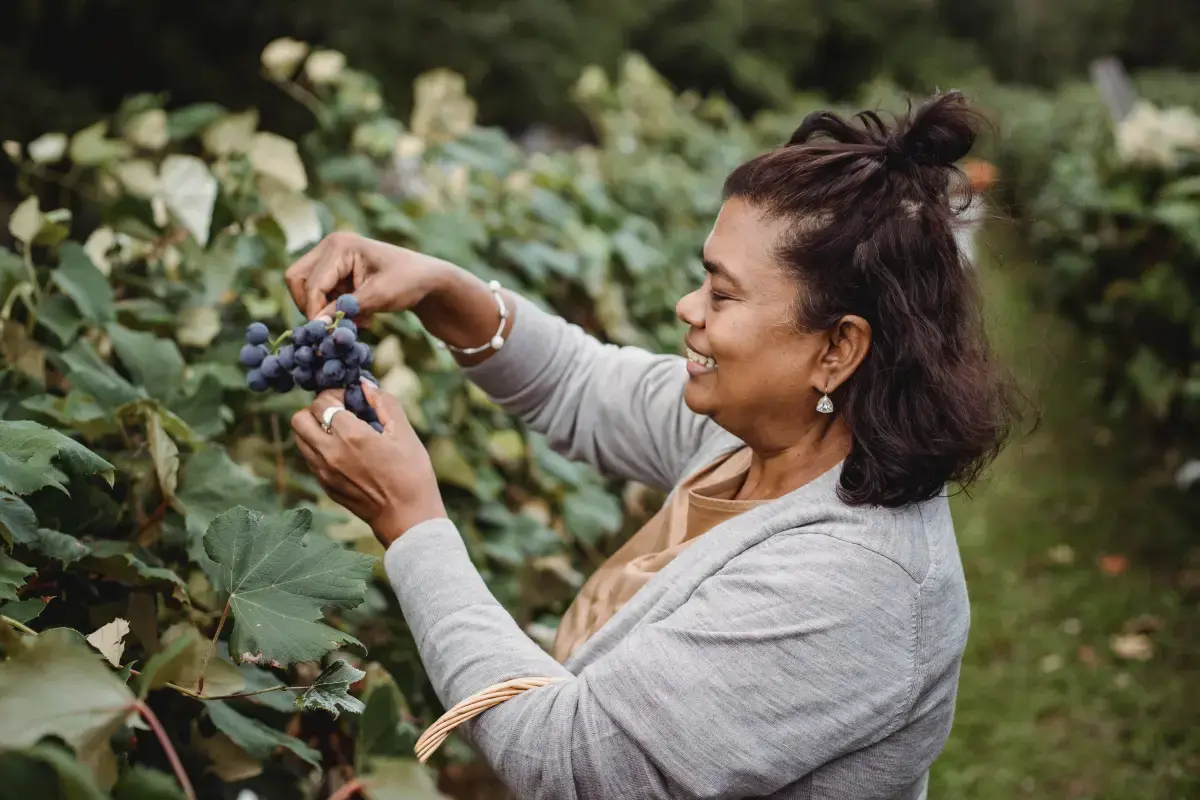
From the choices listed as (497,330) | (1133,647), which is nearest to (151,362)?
(497,330)

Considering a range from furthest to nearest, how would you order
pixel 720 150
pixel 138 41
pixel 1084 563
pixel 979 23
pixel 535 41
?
pixel 979 23, pixel 535 41, pixel 138 41, pixel 720 150, pixel 1084 563

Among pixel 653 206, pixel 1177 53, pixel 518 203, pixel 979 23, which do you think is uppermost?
pixel 518 203

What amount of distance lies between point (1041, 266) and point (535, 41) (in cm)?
427

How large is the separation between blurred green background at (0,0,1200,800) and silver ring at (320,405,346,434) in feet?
1.28

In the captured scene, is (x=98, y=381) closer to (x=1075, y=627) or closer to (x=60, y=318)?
(x=60, y=318)

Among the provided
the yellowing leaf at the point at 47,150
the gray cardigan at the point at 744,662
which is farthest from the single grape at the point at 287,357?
the yellowing leaf at the point at 47,150

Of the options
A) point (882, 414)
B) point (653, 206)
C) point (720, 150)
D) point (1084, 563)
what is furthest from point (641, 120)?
point (882, 414)

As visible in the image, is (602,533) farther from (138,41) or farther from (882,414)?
(138,41)

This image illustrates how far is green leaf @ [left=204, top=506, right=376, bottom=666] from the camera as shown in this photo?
121cm

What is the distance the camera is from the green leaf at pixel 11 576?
1.15 meters

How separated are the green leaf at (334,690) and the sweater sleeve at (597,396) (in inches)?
39.1

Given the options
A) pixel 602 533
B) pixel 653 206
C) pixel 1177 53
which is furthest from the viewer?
pixel 1177 53

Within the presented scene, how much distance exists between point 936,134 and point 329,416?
973 millimetres

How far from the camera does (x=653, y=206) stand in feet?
14.0
